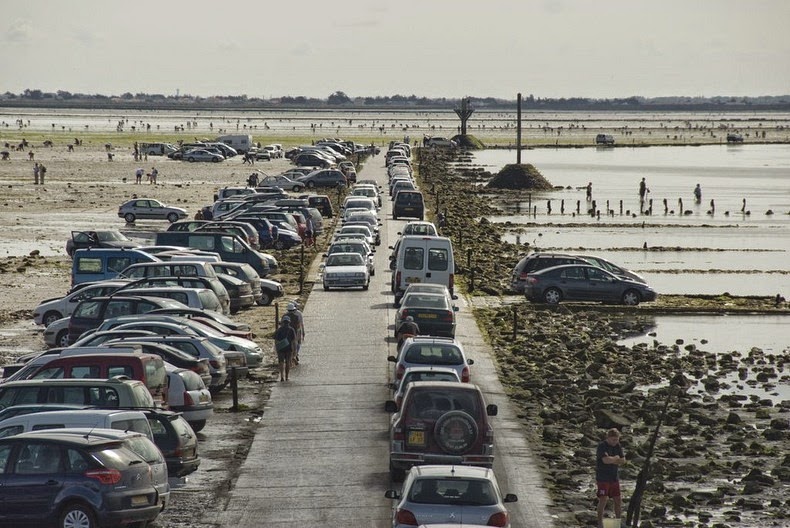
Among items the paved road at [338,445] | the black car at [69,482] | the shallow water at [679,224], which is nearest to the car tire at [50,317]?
the paved road at [338,445]

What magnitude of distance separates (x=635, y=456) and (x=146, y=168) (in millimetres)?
105955

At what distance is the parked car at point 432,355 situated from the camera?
26969 mm

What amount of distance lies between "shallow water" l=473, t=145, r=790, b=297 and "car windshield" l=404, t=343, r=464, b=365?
28601 mm

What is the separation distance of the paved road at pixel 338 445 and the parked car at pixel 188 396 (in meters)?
1.15

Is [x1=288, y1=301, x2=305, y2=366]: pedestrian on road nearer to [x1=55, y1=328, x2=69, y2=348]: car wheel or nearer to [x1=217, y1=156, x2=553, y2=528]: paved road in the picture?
[x1=217, y1=156, x2=553, y2=528]: paved road

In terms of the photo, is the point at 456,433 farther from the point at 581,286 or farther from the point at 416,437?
the point at 581,286

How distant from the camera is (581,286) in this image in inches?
1855

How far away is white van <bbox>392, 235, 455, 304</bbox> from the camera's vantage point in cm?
4281

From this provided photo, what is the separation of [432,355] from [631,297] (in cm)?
2126

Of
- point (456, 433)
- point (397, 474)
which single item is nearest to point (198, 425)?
point (397, 474)

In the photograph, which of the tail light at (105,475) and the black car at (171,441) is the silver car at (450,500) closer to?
the tail light at (105,475)

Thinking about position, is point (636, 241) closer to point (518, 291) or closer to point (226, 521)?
point (518, 291)

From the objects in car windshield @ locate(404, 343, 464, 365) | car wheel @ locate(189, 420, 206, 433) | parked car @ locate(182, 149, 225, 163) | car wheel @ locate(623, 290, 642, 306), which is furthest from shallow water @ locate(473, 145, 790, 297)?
car wheel @ locate(189, 420, 206, 433)

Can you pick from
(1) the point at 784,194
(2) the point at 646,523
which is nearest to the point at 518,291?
(2) the point at 646,523
